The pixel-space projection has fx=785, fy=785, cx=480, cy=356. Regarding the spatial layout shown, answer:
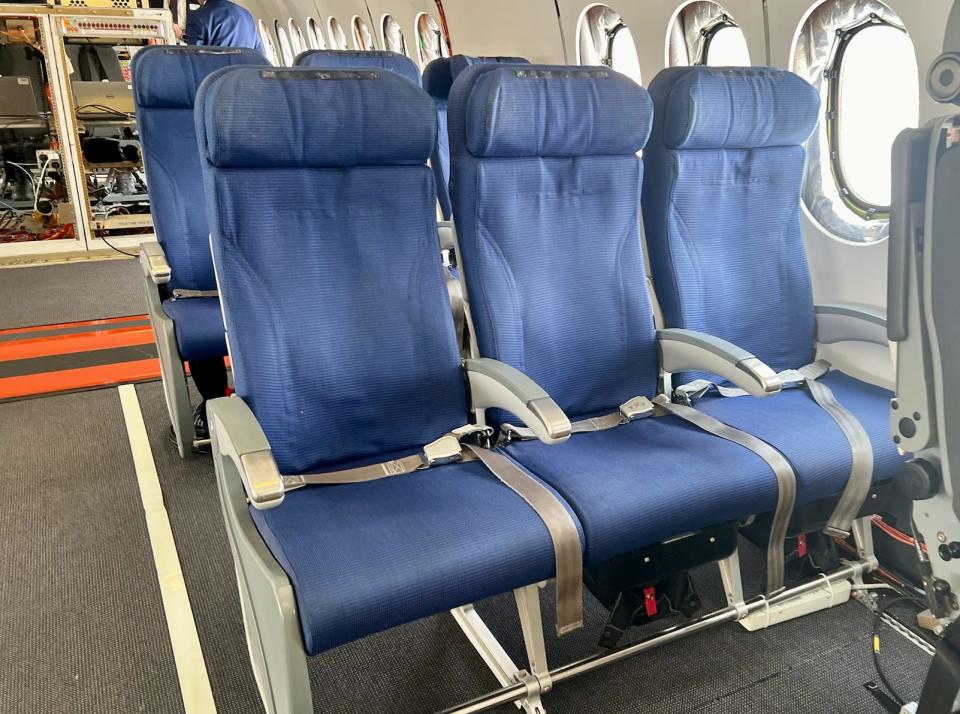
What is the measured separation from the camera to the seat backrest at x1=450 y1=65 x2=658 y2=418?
98.7 inches

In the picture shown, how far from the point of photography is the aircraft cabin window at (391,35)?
772 centimetres

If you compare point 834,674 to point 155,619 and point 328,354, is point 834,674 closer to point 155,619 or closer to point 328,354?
point 328,354

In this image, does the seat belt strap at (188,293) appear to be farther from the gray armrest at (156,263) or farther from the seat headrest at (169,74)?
the seat headrest at (169,74)

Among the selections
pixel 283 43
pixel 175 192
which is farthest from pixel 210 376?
pixel 283 43

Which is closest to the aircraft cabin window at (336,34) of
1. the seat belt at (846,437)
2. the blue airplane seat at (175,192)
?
the blue airplane seat at (175,192)

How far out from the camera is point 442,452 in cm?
230

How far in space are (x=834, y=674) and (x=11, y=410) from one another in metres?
4.29

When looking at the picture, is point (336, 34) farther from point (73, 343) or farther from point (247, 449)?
point (247, 449)

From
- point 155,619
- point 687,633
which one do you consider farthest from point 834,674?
point 155,619

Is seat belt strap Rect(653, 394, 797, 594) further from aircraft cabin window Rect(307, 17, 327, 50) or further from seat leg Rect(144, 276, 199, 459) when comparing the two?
aircraft cabin window Rect(307, 17, 327, 50)

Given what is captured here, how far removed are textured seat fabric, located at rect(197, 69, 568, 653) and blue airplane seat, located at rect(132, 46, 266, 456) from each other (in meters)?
1.45

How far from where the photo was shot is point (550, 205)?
2.64 m

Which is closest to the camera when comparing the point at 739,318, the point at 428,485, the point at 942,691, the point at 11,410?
the point at 942,691

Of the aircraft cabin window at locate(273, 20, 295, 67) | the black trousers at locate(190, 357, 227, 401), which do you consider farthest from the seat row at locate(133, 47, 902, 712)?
the aircraft cabin window at locate(273, 20, 295, 67)
